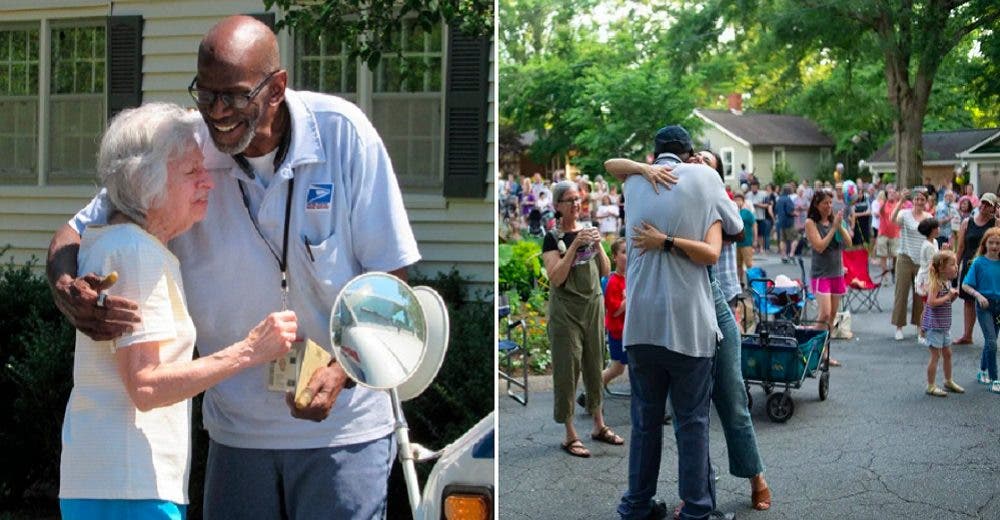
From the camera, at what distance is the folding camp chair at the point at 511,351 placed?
2287mm

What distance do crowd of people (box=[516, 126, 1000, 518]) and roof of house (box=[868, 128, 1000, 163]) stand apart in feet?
0.19

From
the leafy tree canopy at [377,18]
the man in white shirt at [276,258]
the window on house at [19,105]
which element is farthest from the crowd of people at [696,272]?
the window on house at [19,105]

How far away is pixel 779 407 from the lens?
2502mm

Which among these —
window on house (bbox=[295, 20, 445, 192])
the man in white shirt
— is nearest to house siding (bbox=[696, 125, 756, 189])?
the man in white shirt

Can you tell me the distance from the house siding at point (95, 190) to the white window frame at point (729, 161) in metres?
1.78

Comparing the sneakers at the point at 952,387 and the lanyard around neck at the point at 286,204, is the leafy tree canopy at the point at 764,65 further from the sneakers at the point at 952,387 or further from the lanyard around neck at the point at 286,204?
the lanyard around neck at the point at 286,204

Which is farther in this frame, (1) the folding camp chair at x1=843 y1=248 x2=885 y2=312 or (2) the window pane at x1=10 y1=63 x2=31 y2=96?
(2) the window pane at x1=10 y1=63 x2=31 y2=96

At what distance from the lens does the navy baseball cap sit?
2.11 meters

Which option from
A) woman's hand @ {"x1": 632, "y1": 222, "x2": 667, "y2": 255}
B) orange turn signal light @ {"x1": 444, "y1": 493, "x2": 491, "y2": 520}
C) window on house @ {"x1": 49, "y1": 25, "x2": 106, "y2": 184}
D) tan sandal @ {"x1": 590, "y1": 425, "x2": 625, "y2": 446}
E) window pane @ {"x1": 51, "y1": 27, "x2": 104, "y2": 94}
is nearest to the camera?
orange turn signal light @ {"x1": 444, "y1": 493, "x2": 491, "y2": 520}

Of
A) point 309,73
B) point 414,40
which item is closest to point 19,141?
point 309,73

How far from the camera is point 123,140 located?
4.93ft

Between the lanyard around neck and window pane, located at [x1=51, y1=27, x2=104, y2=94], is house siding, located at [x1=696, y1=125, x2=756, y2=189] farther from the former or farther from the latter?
window pane, located at [x1=51, y1=27, x2=104, y2=94]

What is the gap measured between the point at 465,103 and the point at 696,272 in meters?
2.34

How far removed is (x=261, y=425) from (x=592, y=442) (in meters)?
1.09
